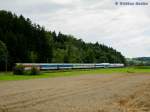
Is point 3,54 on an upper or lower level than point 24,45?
lower

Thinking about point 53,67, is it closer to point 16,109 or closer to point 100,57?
point 16,109

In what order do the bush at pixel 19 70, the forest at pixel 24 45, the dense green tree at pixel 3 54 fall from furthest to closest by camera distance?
the forest at pixel 24 45, the dense green tree at pixel 3 54, the bush at pixel 19 70

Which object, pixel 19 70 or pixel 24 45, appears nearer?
pixel 19 70

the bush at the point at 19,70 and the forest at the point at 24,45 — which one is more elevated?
the forest at the point at 24,45

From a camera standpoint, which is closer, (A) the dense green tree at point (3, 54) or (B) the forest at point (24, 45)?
(A) the dense green tree at point (3, 54)

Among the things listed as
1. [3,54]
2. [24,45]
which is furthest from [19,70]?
[24,45]

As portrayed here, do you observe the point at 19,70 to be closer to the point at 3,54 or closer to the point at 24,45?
the point at 3,54

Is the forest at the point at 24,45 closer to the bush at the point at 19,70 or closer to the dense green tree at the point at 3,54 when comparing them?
the dense green tree at the point at 3,54

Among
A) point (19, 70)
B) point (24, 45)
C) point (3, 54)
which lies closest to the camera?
point (19, 70)

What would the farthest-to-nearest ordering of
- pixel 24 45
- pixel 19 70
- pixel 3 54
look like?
1. pixel 24 45
2. pixel 3 54
3. pixel 19 70

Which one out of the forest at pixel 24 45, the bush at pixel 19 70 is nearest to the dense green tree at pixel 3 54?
the forest at pixel 24 45

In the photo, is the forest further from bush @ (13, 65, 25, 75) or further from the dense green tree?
bush @ (13, 65, 25, 75)

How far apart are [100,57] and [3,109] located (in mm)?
154800

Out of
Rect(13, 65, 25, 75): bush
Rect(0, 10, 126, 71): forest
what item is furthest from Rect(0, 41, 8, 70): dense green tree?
Rect(13, 65, 25, 75): bush
